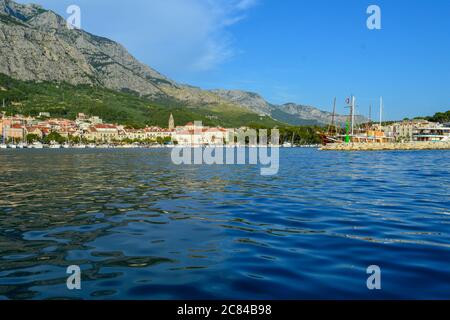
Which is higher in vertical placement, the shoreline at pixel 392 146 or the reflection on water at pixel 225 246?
the shoreline at pixel 392 146

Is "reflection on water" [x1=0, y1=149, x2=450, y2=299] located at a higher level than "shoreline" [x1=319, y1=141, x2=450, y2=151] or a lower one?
lower

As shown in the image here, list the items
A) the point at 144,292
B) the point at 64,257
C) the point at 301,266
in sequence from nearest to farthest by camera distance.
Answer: the point at 144,292 → the point at 301,266 → the point at 64,257

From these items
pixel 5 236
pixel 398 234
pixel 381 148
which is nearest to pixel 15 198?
pixel 5 236

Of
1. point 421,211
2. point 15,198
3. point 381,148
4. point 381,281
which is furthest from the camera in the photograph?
point 381,148

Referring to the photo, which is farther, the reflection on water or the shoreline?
the shoreline

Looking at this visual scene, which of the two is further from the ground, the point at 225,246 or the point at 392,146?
the point at 392,146

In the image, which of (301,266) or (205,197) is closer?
(301,266)

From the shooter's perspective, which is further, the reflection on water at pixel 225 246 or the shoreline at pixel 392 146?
the shoreline at pixel 392 146

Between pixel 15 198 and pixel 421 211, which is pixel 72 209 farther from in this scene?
pixel 421 211

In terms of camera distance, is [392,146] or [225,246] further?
[392,146]

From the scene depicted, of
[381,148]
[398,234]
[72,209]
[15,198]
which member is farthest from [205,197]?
[381,148]
